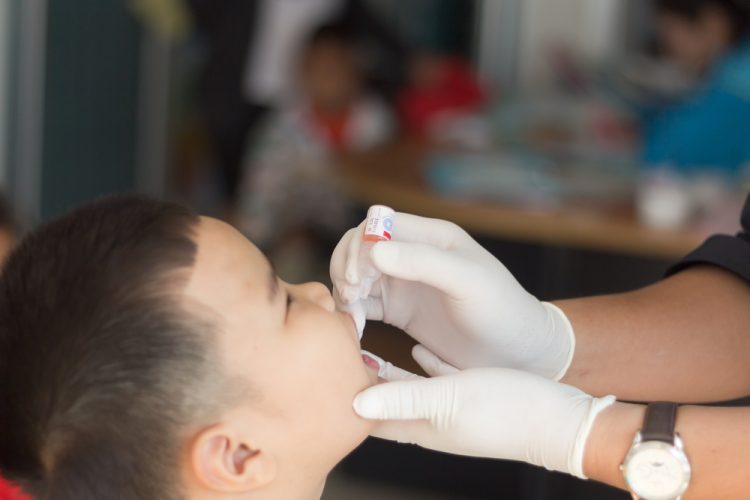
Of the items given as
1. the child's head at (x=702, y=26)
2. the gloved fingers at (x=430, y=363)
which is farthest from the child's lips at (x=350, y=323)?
the child's head at (x=702, y=26)

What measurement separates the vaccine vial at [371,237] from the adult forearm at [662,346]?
9.4 inches

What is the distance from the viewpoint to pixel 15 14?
11.9 ft

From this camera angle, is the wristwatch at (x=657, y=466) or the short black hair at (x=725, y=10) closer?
the wristwatch at (x=657, y=466)

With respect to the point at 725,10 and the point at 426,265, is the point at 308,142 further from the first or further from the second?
the point at 426,265

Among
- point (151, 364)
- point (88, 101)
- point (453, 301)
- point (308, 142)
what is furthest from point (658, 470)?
point (88, 101)

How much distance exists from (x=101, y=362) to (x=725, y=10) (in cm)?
299

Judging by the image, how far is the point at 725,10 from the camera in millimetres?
3539

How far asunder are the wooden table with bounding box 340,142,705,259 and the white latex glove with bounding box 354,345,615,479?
64.3 inches

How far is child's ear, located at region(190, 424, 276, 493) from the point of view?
1.04 metres

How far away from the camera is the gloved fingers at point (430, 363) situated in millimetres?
1286

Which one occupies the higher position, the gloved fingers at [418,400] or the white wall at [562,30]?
the gloved fingers at [418,400]

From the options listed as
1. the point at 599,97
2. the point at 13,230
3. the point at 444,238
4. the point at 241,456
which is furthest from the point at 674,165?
the point at 241,456

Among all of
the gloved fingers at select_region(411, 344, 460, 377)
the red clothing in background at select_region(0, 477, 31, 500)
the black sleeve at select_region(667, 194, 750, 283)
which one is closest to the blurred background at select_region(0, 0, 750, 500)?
the black sleeve at select_region(667, 194, 750, 283)

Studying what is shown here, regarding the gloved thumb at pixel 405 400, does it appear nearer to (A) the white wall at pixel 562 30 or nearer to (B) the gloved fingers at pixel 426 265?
(B) the gloved fingers at pixel 426 265
